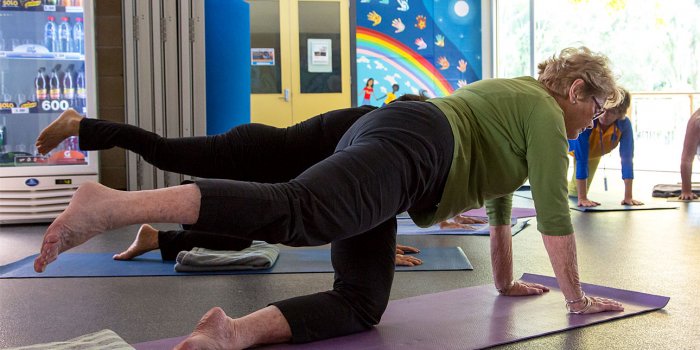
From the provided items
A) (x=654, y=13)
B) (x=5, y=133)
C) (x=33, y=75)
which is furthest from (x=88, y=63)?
(x=654, y=13)

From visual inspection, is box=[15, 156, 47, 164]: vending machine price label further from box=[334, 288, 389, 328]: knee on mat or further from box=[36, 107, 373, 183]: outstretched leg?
box=[334, 288, 389, 328]: knee on mat

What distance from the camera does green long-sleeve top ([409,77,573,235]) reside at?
77.6 inches

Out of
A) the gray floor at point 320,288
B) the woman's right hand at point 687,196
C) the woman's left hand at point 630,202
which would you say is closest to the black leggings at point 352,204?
the gray floor at point 320,288

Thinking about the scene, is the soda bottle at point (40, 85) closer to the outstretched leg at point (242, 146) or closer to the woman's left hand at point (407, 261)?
the outstretched leg at point (242, 146)

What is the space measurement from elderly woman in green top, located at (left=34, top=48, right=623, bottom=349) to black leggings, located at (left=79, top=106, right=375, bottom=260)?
1.79 ft

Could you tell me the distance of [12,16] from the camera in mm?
5273

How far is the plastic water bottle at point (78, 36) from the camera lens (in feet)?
17.8

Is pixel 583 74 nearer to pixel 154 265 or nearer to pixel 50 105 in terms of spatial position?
pixel 154 265

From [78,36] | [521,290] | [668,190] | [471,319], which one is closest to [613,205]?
[668,190]

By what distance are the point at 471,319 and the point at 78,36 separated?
416 centimetres

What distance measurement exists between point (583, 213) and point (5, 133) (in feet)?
13.3

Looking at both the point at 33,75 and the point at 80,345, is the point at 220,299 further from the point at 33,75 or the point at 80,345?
the point at 33,75

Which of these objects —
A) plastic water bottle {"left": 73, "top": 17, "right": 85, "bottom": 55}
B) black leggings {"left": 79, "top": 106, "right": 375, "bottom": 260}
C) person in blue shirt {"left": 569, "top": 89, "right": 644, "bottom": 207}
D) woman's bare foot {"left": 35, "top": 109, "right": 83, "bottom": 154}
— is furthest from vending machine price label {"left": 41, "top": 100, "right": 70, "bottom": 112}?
person in blue shirt {"left": 569, "top": 89, "right": 644, "bottom": 207}

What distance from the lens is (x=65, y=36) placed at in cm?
541
